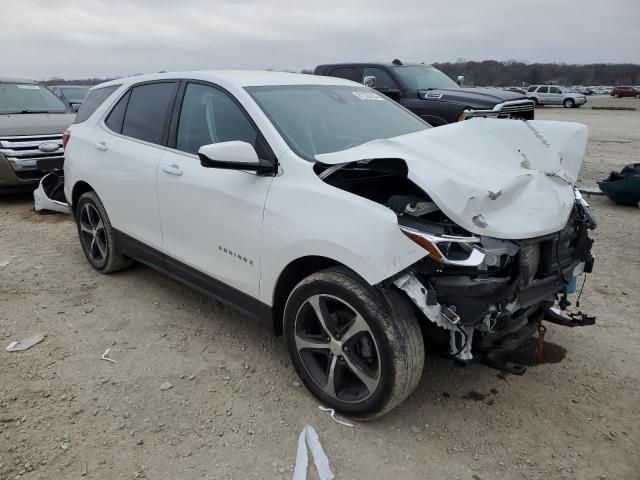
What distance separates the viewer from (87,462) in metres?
2.50

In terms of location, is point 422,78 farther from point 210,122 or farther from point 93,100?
point 210,122

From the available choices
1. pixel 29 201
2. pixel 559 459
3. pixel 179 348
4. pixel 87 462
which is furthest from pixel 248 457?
pixel 29 201

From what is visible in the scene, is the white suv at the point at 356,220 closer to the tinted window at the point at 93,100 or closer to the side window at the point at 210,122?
the side window at the point at 210,122

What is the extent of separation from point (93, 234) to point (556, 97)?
4429 centimetres

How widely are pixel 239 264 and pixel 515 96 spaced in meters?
8.80

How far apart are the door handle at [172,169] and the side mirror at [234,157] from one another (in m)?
0.66

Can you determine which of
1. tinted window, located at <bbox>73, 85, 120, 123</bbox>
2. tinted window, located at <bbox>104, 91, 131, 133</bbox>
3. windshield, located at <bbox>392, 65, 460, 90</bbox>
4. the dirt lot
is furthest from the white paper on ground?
windshield, located at <bbox>392, 65, 460, 90</bbox>

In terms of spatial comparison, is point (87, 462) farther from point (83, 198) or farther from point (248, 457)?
point (83, 198)

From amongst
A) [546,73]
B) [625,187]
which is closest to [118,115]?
[625,187]

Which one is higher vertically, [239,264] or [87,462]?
[239,264]

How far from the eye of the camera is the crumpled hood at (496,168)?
2383 mm

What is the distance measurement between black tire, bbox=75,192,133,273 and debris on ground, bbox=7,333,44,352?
107 centimetres

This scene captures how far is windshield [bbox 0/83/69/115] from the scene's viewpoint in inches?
325

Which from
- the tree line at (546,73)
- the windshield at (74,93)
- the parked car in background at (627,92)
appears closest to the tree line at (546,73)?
the tree line at (546,73)
